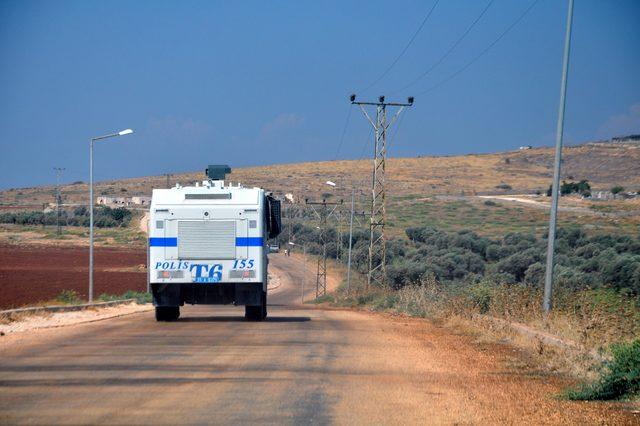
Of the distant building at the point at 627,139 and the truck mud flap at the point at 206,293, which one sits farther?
the distant building at the point at 627,139

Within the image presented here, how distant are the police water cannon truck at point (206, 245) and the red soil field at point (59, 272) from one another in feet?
39.3

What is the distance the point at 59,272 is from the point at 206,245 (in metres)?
45.4

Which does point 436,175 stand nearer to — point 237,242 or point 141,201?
point 141,201

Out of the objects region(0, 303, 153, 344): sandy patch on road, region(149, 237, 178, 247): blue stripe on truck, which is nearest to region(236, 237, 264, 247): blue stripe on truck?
region(149, 237, 178, 247): blue stripe on truck

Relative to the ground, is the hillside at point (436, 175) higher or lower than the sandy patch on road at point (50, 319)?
higher

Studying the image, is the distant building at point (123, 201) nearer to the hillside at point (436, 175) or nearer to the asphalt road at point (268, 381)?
the hillside at point (436, 175)

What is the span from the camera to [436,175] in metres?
150

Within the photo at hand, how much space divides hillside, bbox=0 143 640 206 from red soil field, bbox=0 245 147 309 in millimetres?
31869

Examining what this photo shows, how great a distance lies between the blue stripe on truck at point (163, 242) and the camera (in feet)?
75.8

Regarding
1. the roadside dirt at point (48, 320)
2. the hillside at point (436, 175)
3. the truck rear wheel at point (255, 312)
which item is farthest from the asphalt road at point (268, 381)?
the hillside at point (436, 175)

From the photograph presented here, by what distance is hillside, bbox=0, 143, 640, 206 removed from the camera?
13200 centimetres

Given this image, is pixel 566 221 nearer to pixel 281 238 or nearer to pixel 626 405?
pixel 281 238

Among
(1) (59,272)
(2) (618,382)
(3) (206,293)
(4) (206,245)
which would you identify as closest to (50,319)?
(3) (206,293)

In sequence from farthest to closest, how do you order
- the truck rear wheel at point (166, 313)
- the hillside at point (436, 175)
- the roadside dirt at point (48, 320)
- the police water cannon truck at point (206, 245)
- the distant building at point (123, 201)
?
the distant building at point (123, 201) → the hillside at point (436, 175) → the truck rear wheel at point (166, 313) → the police water cannon truck at point (206, 245) → the roadside dirt at point (48, 320)
